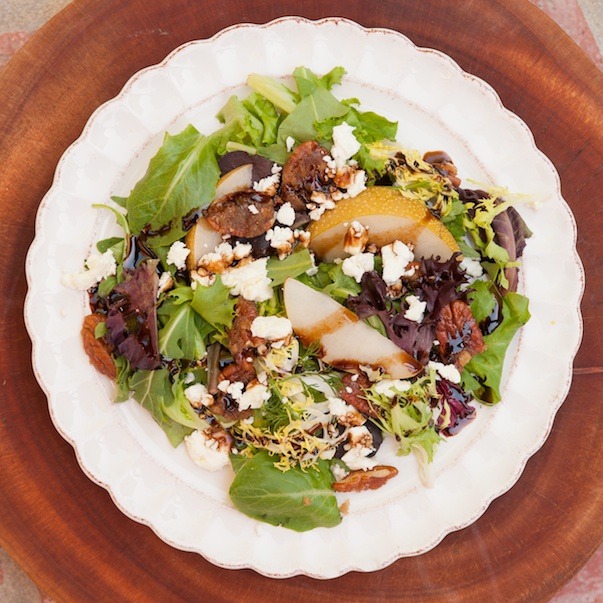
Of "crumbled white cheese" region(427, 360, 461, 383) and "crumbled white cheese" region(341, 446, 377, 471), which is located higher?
"crumbled white cheese" region(427, 360, 461, 383)

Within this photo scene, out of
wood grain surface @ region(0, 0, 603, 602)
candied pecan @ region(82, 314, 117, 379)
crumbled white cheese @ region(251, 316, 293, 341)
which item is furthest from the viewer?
wood grain surface @ region(0, 0, 603, 602)

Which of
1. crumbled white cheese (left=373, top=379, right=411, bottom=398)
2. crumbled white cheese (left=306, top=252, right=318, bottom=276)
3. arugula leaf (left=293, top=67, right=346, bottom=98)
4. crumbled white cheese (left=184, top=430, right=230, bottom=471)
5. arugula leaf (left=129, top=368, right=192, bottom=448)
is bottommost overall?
crumbled white cheese (left=184, top=430, right=230, bottom=471)

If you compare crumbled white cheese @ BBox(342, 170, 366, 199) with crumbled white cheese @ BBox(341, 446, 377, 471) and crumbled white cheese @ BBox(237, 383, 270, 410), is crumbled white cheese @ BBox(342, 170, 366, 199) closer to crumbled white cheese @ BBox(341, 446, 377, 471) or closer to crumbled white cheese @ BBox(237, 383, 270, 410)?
crumbled white cheese @ BBox(237, 383, 270, 410)

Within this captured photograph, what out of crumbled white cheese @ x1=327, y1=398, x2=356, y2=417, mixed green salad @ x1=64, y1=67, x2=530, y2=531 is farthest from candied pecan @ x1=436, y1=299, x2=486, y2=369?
crumbled white cheese @ x1=327, y1=398, x2=356, y2=417

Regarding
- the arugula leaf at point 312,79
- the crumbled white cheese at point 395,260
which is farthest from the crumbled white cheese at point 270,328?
the arugula leaf at point 312,79

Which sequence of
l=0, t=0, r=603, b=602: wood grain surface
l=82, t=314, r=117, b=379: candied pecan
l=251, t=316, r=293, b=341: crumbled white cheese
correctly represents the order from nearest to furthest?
l=251, t=316, r=293, b=341: crumbled white cheese < l=82, t=314, r=117, b=379: candied pecan < l=0, t=0, r=603, b=602: wood grain surface

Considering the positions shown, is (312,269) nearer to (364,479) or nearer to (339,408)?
(339,408)

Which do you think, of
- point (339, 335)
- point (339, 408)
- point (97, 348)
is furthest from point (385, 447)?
point (97, 348)
